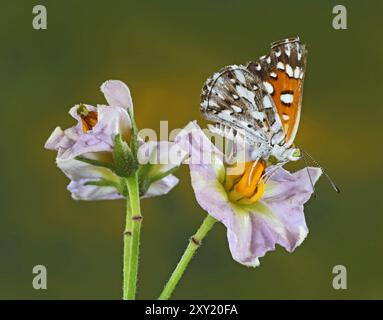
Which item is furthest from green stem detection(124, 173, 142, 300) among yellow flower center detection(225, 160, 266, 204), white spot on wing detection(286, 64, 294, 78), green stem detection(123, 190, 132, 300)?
white spot on wing detection(286, 64, 294, 78)

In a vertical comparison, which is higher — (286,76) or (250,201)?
(286,76)

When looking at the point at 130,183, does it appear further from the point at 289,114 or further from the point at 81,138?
the point at 289,114

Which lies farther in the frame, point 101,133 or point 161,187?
point 161,187

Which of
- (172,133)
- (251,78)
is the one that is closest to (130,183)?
(172,133)

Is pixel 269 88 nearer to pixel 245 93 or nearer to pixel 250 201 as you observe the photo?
pixel 245 93

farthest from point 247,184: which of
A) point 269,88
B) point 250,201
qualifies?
point 269,88

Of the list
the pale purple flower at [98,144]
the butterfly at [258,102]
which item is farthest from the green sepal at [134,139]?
the butterfly at [258,102]

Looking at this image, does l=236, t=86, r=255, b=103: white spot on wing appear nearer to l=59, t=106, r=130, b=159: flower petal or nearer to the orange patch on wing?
the orange patch on wing
